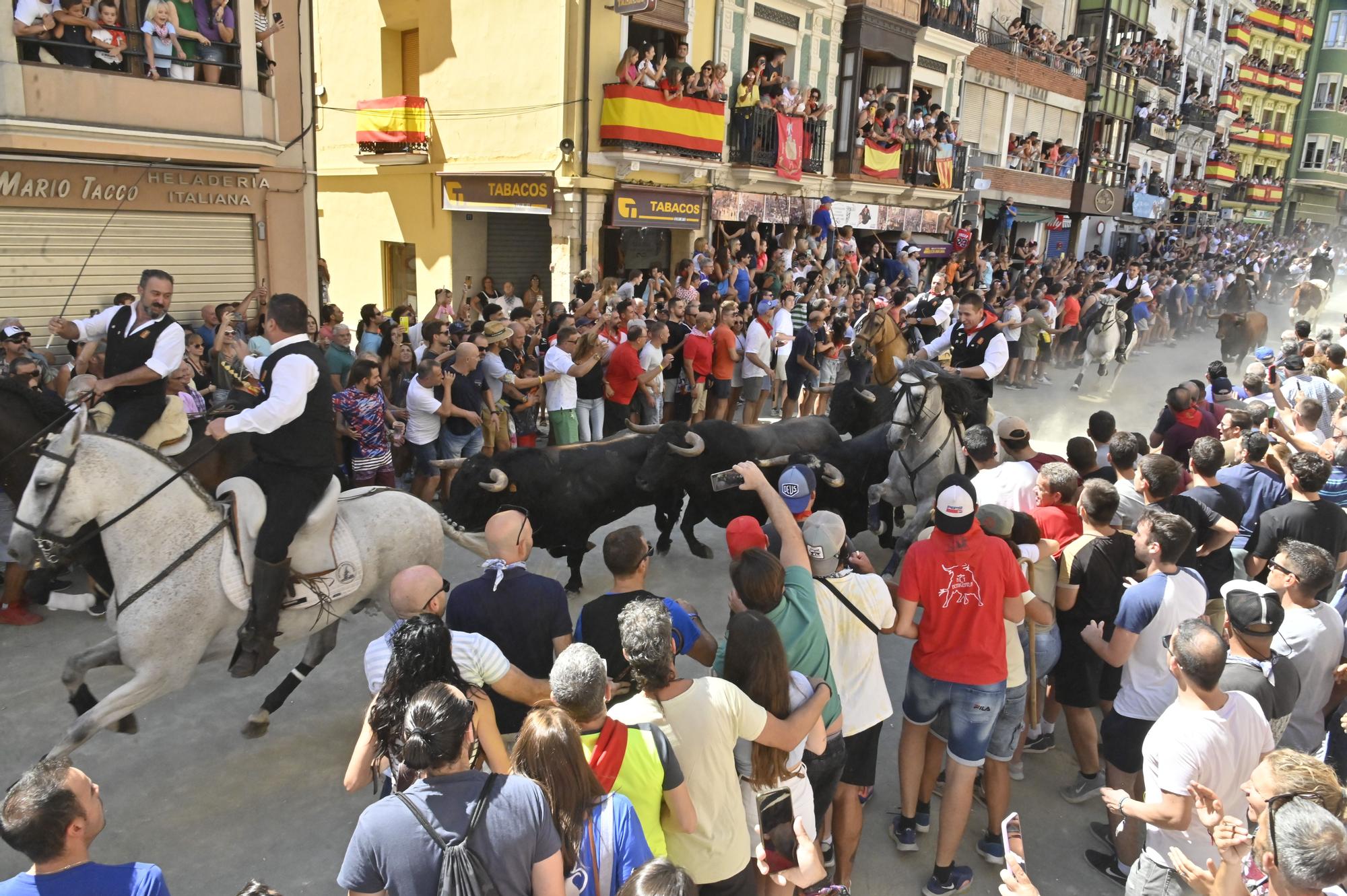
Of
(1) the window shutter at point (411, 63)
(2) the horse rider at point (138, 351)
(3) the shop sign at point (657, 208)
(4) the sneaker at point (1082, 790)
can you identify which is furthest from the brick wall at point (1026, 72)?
(2) the horse rider at point (138, 351)

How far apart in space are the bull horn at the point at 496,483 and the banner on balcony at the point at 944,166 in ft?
64.6

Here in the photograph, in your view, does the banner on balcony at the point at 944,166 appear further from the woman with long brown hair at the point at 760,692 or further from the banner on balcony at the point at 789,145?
the woman with long brown hair at the point at 760,692

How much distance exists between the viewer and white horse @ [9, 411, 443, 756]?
14.3 feet

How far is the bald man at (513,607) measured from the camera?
3971mm

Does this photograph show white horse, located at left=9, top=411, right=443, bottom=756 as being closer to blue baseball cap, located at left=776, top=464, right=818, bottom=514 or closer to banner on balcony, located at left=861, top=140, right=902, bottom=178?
blue baseball cap, located at left=776, top=464, right=818, bottom=514

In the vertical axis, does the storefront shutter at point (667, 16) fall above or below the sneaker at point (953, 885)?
above

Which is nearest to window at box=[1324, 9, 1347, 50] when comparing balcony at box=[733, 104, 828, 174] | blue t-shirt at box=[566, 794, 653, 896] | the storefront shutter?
balcony at box=[733, 104, 828, 174]

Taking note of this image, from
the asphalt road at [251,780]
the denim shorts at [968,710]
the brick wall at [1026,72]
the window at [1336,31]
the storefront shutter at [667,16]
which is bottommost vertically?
the asphalt road at [251,780]

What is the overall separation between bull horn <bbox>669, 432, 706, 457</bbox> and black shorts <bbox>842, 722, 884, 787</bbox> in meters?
3.69

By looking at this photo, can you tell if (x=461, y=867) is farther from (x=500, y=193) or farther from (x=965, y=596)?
(x=500, y=193)

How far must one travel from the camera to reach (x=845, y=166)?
67.8 feet

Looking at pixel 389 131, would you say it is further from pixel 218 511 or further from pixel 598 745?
pixel 598 745

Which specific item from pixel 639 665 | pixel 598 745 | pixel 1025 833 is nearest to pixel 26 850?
pixel 598 745

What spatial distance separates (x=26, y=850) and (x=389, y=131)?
58.1 feet
